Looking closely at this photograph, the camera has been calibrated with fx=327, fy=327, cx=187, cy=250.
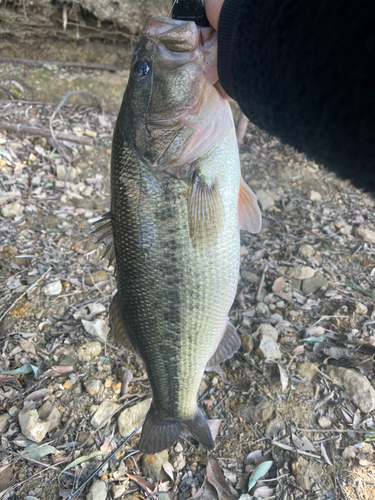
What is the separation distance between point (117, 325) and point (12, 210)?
2552 millimetres

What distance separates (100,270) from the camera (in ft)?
10.9

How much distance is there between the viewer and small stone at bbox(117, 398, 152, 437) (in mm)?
2312

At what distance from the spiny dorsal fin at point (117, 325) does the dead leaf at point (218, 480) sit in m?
1.06

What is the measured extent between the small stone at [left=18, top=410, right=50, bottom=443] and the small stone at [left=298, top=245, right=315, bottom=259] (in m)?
2.81

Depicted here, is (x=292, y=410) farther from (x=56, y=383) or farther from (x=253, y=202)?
(x=56, y=383)

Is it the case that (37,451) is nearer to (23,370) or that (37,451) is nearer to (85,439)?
(85,439)

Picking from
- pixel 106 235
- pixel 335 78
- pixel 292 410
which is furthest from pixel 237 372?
pixel 335 78

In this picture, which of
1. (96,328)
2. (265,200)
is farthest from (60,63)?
(96,328)

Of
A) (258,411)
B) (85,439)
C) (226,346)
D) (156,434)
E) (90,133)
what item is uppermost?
(226,346)

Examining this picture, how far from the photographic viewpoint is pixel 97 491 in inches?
78.9

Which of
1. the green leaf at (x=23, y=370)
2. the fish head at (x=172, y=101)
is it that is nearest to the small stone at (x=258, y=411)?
the green leaf at (x=23, y=370)

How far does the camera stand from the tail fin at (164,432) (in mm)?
1845

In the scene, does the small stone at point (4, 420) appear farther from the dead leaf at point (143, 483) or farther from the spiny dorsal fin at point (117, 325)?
the spiny dorsal fin at point (117, 325)

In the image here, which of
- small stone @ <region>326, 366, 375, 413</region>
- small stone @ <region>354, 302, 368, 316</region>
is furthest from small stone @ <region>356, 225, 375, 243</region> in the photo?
small stone @ <region>326, 366, 375, 413</region>
